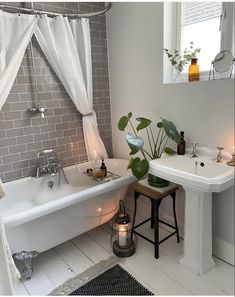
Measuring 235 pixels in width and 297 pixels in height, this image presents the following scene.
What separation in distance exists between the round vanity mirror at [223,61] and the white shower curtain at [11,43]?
5.37 ft

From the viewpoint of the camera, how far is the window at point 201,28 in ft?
6.16

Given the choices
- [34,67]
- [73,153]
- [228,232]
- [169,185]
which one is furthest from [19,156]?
[228,232]

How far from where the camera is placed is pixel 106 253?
7.24ft

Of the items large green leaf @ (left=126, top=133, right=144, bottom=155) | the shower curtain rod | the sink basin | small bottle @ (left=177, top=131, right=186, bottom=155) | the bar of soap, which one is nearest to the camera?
the sink basin

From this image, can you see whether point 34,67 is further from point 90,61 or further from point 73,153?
point 73,153

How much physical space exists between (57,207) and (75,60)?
150cm

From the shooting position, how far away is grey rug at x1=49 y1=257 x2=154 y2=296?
1.79m

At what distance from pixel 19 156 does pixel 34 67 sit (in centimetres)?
88

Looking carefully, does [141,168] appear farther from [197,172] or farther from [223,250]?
[223,250]

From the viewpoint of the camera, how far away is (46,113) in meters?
2.54

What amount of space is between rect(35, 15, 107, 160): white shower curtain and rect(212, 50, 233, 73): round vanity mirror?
1318mm

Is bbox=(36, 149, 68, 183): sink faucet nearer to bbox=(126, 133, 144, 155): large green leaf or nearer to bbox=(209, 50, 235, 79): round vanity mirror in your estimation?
bbox=(126, 133, 144, 155): large green leaf

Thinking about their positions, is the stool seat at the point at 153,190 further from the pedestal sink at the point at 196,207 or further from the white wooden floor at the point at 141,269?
the white wooden floor at the point at 141,269

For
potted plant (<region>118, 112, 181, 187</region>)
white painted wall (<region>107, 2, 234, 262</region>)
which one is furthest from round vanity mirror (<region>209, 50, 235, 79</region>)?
potted plant (<region>118, 112, 181, 187</region>)
